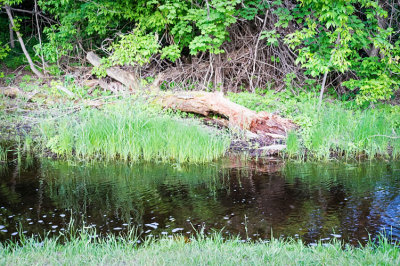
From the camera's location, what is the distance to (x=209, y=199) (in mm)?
6027

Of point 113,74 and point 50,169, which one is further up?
point 113,74

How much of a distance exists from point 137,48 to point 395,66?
6351mm

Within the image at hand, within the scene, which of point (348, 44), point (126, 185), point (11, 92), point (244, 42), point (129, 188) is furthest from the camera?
point (244, 42)

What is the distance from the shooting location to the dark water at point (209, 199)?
498 centimetres

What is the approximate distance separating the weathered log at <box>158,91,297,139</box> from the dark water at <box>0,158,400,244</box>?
1.25 meters

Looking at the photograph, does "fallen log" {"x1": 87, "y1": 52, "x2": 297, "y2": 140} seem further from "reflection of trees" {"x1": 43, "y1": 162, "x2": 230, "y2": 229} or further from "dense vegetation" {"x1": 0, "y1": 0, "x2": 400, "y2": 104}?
"dense vegetation" {"x1": 0, "y1": 0, "x2": 400, "y2": 104}

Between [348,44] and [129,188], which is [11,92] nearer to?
[129,188]

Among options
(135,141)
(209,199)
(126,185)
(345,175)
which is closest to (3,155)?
(135,141)

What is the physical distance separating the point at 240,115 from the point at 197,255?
5710 millimetres

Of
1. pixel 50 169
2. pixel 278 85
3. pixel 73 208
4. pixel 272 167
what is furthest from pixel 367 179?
pixel 278 85

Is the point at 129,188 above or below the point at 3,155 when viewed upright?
below

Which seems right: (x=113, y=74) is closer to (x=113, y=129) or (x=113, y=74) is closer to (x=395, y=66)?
(x=113, y=129)

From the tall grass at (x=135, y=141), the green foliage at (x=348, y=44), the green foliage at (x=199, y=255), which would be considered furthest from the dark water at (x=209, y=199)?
the green foliage at (x=348, y=44)

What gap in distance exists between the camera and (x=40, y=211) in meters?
5.48
